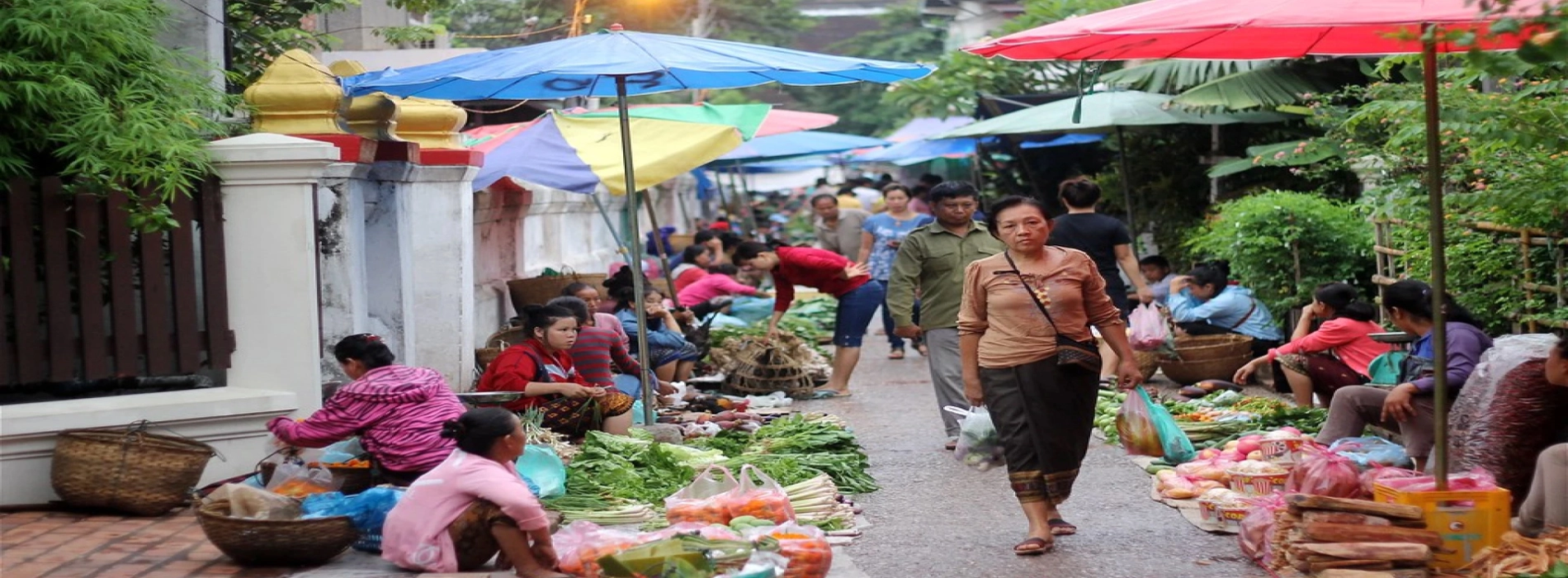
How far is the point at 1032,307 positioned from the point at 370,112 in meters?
4.86

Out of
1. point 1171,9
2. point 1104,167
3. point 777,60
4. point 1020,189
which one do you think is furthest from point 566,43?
point 1020,189

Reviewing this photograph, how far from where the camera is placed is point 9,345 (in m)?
7.49

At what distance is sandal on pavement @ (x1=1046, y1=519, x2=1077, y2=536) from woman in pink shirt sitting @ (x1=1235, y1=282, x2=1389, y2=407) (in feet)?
9.21

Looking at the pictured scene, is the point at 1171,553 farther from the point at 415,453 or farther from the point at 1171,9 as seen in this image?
the point at 415,453

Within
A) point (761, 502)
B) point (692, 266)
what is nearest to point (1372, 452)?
point (761, 502)

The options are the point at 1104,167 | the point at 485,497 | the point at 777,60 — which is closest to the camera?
the point at 485,497

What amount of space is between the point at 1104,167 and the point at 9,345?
16082mm

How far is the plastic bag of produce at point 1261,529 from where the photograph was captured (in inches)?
256

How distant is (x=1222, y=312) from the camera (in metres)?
12.7

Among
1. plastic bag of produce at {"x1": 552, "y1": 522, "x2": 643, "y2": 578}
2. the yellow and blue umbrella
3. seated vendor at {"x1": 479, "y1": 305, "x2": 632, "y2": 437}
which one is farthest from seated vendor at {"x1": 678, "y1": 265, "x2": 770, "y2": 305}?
plastic bag of produce at {"x1": 552, "y1": 522, "x2": 643, "y2": 578}

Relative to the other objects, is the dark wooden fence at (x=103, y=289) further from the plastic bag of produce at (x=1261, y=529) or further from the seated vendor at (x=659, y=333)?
the plastic bag of produce at (x=1261, y=529)

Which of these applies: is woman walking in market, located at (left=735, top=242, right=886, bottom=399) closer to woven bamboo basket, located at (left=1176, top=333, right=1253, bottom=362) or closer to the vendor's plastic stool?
woven bamboo basket, located at (left=1176, top=333, right=1253, bottom=362)

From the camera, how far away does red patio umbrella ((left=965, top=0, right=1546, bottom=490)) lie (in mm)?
5516

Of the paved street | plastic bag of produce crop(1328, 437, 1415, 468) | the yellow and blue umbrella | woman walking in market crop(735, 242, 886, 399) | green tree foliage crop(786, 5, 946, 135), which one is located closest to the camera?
the paved street
